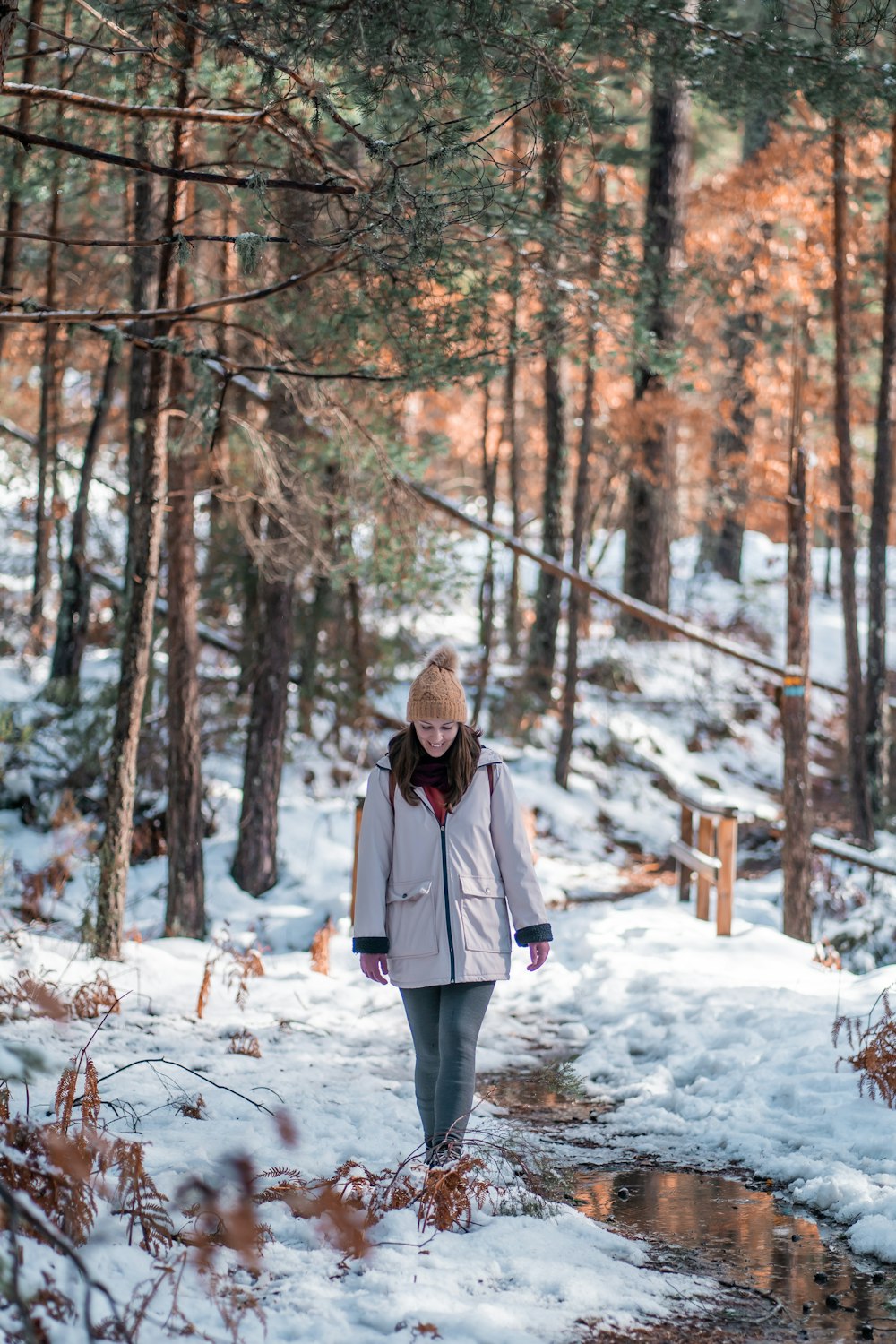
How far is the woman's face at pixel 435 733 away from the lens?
14.1 ft

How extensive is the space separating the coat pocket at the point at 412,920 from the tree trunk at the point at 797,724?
574 centimetres

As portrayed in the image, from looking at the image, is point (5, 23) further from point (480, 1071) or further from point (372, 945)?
point (480, 1071)

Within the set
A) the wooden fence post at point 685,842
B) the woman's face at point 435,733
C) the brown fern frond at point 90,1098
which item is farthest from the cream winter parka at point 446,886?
the wooden fence post at point 685,842

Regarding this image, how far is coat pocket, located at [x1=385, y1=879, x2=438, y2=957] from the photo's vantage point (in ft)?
13.7

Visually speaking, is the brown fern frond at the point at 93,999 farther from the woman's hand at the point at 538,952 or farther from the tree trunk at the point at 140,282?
the tree trunk at the point at 140,282

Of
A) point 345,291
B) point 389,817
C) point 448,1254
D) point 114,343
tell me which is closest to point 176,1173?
point 448,1254

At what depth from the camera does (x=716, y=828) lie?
924cm

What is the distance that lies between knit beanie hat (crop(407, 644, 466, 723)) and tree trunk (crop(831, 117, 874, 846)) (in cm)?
905

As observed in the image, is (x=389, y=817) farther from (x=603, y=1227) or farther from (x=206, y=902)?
(x=206, y=902)

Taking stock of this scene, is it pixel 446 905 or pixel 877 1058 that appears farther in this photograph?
pixel 877 1058

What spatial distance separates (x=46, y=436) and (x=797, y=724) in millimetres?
8452

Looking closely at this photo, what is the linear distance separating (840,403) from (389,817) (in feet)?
31.6

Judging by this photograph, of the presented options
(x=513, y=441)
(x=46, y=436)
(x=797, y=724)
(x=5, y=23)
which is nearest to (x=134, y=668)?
(x=5, y=23)

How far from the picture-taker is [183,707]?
855 cm
